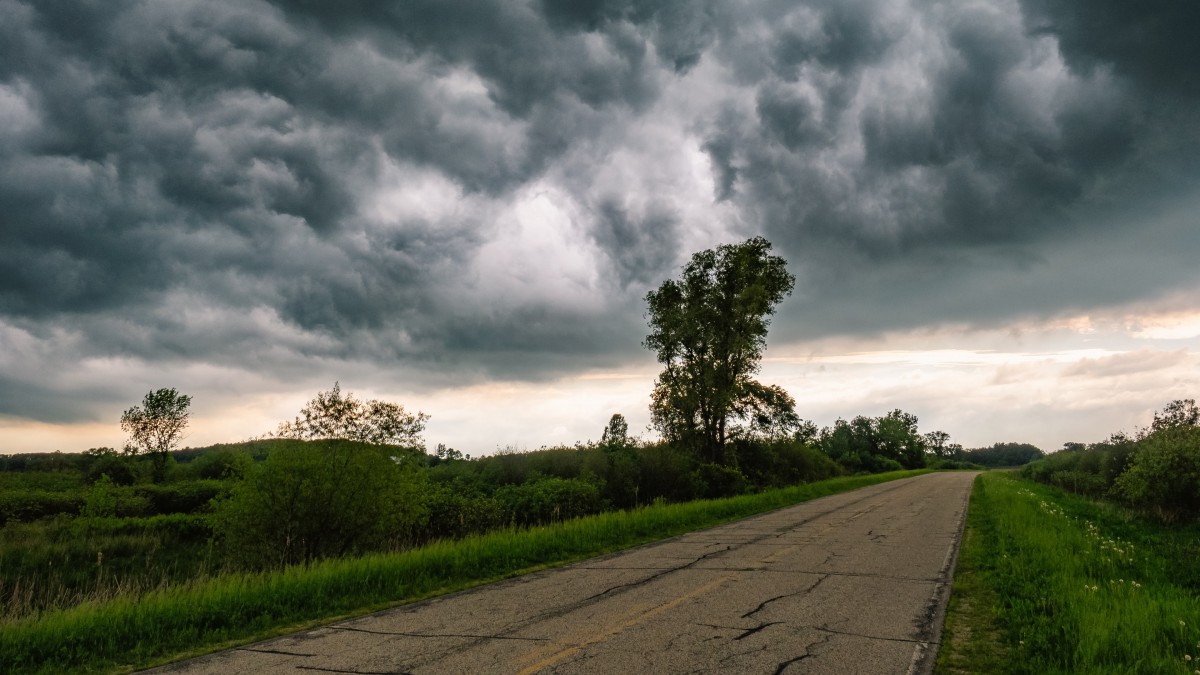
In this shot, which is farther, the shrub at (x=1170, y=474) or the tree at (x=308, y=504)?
the shrub at (x=1170, y=474)

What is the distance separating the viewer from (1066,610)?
7090 millimetres

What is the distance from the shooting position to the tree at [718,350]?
36375 millimetres

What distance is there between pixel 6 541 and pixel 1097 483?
67.4m

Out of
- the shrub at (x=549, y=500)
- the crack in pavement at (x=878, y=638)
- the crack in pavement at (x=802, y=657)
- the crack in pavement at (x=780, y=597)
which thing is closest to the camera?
the crack in pavement at (x=802, y=657)

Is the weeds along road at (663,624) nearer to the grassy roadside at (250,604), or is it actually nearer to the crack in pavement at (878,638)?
the crack in pavement at (878,638)

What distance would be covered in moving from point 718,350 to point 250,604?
31.2 m

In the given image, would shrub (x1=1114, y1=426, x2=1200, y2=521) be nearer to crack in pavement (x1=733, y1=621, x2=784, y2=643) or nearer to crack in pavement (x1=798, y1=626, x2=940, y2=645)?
crack in pavement (x1=798, y1=626, x2=940, y2=645)

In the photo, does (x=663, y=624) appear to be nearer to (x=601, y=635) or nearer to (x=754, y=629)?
(x=601, y=635)

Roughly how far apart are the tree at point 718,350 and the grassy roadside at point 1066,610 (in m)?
22.9

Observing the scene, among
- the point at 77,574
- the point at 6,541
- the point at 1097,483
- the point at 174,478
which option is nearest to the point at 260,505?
the point at 77,574

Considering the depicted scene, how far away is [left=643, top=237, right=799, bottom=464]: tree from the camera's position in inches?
1432

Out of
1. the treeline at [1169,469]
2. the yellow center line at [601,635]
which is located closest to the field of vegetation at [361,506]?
the yellow center line at [601,635]

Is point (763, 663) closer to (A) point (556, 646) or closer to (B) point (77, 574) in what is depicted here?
(A) point (556, 646)

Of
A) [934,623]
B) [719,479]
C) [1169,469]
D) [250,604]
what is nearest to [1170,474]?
[1169,469]
